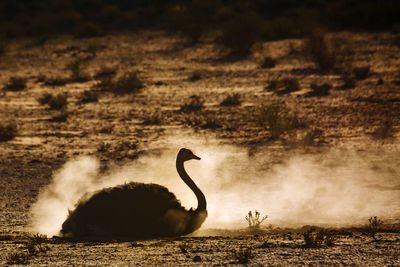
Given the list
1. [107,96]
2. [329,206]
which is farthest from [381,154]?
[107,96]

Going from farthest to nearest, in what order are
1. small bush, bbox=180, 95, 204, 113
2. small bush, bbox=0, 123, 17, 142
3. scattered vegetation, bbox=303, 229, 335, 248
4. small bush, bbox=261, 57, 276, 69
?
small bush, bbox=261, 57, 276, 69
small bush, bbox=180, 95, 204, 113
small bush, bbox=0, 123, 17, 142
scattered vegetation, bbox=303, 229, 335, 248

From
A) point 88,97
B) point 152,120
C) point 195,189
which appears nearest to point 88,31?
point 88,97

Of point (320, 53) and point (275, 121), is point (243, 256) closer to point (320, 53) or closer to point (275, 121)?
point (275, 121)

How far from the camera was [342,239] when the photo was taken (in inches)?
296

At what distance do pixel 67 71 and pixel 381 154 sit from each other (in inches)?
504

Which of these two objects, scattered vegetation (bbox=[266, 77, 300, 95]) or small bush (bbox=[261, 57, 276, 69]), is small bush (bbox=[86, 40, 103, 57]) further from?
scattered vegetation (bbox=[266, 77, 300, 95])

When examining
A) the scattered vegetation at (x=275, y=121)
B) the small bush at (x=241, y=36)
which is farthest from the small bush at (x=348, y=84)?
the small bush at (x=241, y=36)

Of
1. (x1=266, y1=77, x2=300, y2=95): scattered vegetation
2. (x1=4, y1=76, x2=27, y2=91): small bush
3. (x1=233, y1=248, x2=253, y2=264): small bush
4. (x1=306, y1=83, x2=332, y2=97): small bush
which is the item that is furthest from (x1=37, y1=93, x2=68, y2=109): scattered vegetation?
(x1=233, y1=248, x2=253, y2=264): small bush

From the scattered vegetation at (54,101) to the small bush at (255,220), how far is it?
945 centimetres

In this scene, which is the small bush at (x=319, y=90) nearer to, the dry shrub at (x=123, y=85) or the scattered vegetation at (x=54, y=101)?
the dry shrub at (x=123, y=85)

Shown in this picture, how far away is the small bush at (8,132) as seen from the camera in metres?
14.3

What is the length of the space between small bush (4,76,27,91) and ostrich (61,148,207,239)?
40.6 feet

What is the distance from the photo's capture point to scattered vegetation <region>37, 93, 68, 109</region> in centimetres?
1700

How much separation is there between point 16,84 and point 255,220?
42.5 feet
